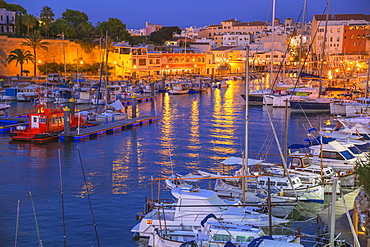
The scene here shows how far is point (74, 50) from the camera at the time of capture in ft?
276

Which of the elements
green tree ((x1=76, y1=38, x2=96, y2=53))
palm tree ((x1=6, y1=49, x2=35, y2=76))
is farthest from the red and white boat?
green tree ((x1=76, y1=38, x2=96, y2=53))

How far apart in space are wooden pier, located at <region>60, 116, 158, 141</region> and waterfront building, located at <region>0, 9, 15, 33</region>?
Result: 47.7 m

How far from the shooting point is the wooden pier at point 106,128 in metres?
33.8

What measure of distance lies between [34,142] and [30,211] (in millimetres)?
14556

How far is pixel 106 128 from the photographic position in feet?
123

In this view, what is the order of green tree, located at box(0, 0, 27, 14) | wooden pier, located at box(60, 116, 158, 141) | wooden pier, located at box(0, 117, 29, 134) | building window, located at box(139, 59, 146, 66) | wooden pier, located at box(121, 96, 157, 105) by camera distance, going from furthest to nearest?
building window, located at box(139, 59, 146, 66) < green tree, located at box(0, 0, 27, 14) < wooden pier, located at box(121, 96, 157, 105) < wooden pier, located at box(0, 117, 29, 134) < wooden pier, located at box(60, 116, 158, 141)

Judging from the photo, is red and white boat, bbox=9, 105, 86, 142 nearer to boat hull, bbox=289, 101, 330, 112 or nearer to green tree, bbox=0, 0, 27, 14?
boat hull, bbox=289, 101, 330, 112

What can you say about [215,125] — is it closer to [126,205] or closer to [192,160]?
[192,160]

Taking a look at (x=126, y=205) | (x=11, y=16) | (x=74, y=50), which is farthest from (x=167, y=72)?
(x=126, y=205)

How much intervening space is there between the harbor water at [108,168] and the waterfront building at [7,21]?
3744 cm

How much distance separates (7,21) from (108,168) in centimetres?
6351

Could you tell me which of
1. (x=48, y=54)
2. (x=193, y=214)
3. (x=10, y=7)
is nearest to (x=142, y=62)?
(x=48, y=54)

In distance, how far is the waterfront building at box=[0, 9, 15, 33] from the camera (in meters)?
80.0

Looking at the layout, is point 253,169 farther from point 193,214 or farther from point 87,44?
point 87,44
